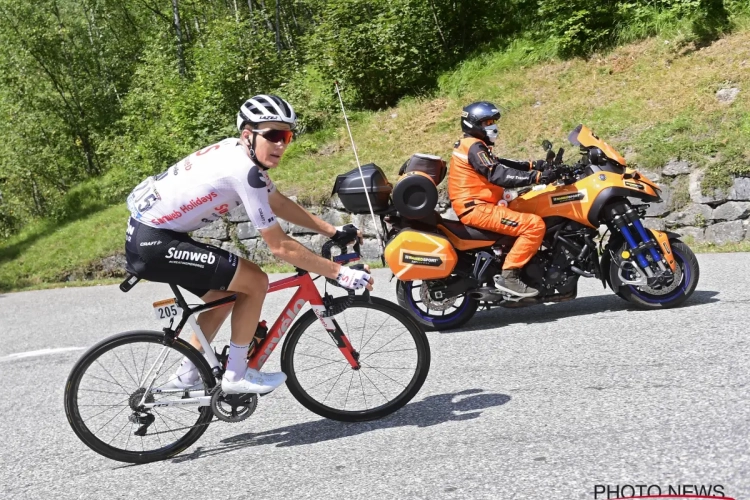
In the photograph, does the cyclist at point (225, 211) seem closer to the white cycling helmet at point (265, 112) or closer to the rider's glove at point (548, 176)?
the white cycling helmet at point (265, 112)

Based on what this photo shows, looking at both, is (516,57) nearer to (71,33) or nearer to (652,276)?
(652,276)

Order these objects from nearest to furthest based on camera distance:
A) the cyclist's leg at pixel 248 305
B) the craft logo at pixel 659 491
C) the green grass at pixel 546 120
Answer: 1. the craft logo at pixel 659 491
2. the cyclist's leg at pixel 248 305
3. the green grass at pixel 546 120

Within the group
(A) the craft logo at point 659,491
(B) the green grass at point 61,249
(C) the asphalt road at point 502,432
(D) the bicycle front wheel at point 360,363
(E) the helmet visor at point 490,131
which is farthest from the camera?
(B) the green grass at point 61,249

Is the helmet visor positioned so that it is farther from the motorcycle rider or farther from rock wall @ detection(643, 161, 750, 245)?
rock wall @ detection(643, 161, 750, 245)

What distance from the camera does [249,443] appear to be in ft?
15.5

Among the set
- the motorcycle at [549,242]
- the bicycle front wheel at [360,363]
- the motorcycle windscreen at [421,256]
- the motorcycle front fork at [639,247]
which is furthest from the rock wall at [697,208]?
the bicycle front wheel at [360,363]

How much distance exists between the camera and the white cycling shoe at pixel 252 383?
4484 mm

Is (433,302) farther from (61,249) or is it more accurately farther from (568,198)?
(61,249)

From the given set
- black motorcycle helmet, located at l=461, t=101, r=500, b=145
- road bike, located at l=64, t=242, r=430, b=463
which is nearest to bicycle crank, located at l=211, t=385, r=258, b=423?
road bike, located at l=64, t=242, r=430, b=463

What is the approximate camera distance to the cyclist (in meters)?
4.27

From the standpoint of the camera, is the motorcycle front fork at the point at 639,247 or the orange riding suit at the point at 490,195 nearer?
the motorcycle front fork at the point at 639,247

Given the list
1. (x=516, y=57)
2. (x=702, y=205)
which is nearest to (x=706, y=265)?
(x=702, y=205)

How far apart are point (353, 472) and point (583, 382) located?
181 centimetres

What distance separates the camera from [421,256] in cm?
689
